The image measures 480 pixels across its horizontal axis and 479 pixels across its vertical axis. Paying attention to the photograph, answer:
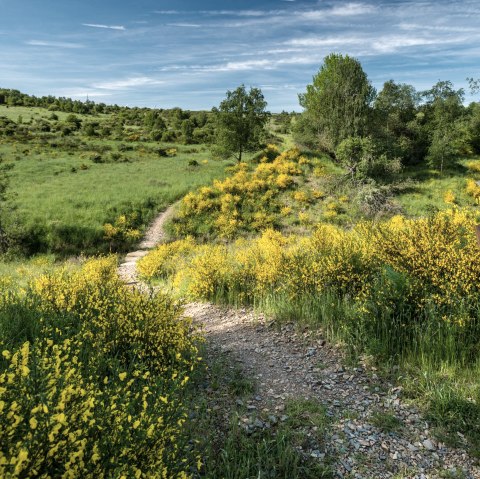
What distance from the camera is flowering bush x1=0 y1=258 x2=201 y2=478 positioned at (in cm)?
266

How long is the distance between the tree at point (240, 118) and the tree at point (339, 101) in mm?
6699

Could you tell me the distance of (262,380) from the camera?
6.02 m

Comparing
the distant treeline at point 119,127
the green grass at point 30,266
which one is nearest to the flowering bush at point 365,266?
the green grass at point 30,266

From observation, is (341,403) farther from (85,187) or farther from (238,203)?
(85,187)

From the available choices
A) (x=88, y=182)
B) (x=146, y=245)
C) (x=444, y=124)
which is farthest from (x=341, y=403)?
(x=444, y=124)

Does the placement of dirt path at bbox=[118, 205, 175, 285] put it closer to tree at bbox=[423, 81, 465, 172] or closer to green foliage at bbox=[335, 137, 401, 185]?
green foliage at bbox=[335, 137, 401, 185]

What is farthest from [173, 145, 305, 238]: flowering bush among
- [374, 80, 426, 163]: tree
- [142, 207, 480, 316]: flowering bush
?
[142, 207, 480, 316]: flowering bush

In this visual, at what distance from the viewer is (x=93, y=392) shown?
3.37m

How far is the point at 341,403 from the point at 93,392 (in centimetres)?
377

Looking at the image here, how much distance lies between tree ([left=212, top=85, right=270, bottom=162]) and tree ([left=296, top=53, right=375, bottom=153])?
6.70 m

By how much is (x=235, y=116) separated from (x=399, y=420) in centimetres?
3578

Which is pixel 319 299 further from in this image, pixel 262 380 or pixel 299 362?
pixel 262 380

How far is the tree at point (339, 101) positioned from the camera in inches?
1423

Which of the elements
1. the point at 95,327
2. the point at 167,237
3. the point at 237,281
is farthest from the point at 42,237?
the point at 95,327
